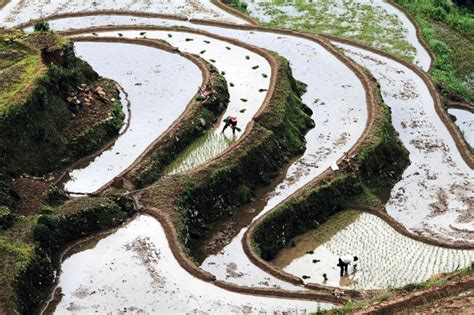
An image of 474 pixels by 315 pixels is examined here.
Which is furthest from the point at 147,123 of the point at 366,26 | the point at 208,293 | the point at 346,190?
the point at 366,26

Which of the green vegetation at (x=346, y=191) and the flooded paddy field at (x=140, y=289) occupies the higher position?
the flooded paddy field at (x=140, y=289)

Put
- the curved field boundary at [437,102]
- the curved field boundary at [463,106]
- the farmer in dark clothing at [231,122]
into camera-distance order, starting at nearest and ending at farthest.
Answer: the farmer in dark clothing at [231,122] → the curved field boundary at [437,102] → the curved field boundary at [463,106]

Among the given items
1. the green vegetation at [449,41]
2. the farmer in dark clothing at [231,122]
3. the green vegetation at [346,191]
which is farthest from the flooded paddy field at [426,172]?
the farmer in dark clothing at [231,122]

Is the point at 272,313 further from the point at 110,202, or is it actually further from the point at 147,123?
the point at 147,123

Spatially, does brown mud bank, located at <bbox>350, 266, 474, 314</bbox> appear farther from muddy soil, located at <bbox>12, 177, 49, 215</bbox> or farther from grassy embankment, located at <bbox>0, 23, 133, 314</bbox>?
muddy soil, located at <bbox>12, 177, 49, 215</bbox>

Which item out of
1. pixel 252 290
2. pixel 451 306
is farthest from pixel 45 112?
pixel 451 306

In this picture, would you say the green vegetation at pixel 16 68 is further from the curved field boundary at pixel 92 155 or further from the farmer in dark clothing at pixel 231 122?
the farmer in dark clothing at pixel 231 122

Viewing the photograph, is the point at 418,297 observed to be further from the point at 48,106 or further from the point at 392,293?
the point at 48,106
